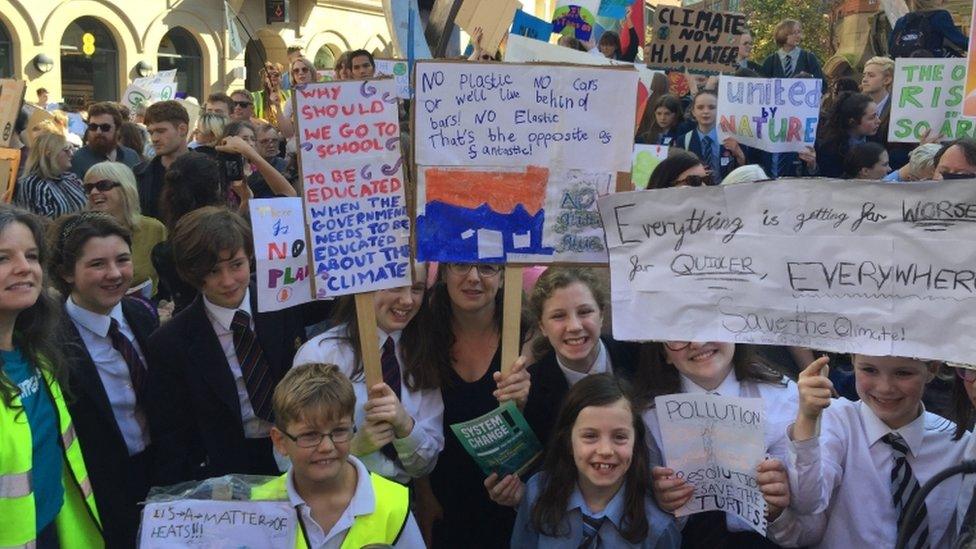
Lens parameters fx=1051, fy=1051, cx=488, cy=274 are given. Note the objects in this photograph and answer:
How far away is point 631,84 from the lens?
3.67 m

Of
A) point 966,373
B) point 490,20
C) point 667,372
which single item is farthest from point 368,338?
point 490,20

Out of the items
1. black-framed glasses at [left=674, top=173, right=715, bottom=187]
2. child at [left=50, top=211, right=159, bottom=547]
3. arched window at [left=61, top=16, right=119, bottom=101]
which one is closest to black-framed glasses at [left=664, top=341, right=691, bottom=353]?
black-framed glasses at [left=674, top=173, right=715, bottom=187]

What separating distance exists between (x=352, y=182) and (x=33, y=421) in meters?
1.28

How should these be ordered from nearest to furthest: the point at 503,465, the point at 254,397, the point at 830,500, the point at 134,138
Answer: the point at 830,500
the point at 503,465
the point at 254,397
the point at 134,138

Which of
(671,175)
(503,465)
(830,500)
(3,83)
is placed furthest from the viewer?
(3,83)

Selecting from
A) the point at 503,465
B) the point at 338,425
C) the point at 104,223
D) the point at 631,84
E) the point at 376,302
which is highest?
the point at 631,84

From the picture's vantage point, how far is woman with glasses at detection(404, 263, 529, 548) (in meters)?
3.86

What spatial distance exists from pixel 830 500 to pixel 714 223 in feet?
2.90

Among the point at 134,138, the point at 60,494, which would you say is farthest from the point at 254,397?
the point at 134,138

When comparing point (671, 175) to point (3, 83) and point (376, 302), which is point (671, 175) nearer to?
point (376, 302)

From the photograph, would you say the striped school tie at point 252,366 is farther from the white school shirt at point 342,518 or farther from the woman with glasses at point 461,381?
the white school shirt at point 342,518

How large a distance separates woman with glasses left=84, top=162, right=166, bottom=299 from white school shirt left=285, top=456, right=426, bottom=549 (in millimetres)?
2460

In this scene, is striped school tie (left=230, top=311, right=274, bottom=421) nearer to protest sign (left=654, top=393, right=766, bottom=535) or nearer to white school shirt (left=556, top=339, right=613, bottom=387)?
white school shirt (left=556, top=339, right=613, bottom=387)

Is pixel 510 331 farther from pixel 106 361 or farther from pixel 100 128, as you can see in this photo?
pixel 100 128
